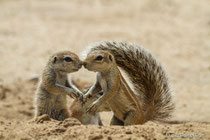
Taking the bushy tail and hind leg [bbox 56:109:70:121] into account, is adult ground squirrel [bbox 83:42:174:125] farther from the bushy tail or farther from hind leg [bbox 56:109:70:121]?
hind leg [bbox 56:109:70:121]

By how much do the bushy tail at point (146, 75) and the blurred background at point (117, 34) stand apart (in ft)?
4.21

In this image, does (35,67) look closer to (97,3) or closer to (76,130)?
(76,130)

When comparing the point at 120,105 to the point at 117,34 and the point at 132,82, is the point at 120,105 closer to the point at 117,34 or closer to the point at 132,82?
the point at 132,82

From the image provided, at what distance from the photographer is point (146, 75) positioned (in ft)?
16.4

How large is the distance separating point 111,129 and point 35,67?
600 centimetres

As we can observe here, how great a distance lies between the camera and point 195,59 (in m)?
10.3

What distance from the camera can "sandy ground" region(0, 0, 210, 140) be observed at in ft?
12.4

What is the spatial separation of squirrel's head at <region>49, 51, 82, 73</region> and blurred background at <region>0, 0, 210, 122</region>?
195 cm

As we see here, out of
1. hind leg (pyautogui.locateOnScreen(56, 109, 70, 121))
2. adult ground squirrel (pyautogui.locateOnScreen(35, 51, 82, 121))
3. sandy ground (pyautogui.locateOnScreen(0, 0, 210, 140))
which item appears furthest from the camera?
hind leg (pyautogui.locateOnScreen(56, 109, 70, 121))

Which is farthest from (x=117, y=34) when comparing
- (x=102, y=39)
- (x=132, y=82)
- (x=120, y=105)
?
(x=120, y=105)

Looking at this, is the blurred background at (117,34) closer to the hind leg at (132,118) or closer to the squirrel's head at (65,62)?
the hind leg at (132,118)

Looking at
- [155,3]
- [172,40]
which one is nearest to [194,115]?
[172,40]

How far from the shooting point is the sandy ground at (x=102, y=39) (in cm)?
378

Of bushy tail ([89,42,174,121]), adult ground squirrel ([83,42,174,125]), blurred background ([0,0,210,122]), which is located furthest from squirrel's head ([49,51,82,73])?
blurred background ([0,0,210,122])
